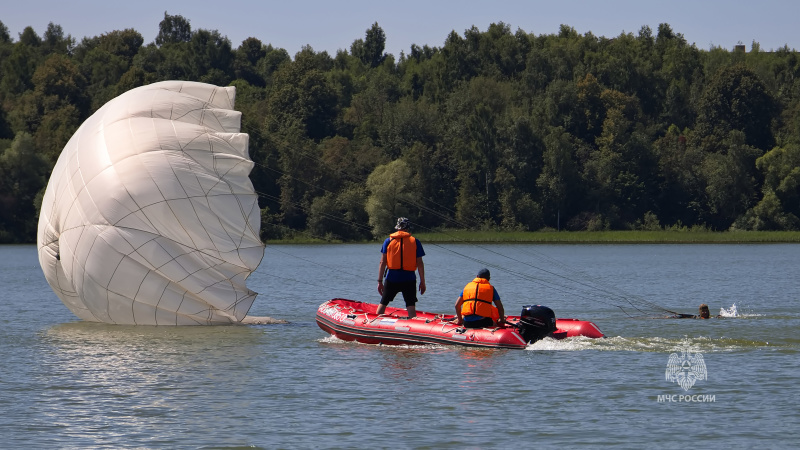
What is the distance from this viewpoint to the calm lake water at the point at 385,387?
15.9m

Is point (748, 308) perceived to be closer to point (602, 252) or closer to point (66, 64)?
point (602, 252)

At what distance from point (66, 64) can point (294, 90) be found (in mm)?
20118

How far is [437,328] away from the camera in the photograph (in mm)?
22547

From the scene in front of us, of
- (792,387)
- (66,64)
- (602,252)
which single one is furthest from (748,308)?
(66,64)

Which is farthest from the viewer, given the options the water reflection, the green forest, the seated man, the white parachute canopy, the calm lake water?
the green forest

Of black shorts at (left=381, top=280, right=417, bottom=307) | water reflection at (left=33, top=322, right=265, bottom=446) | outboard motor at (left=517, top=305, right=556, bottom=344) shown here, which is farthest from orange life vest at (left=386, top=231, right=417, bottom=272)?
water reflection at (left=33, top=322, right=265, bottom=446)

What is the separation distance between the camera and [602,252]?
76.6 metres

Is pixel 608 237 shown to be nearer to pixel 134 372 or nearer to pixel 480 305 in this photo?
pixel 480 305

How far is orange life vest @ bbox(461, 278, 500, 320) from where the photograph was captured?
2198 centimetres

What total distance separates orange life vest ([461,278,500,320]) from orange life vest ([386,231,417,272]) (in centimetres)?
133

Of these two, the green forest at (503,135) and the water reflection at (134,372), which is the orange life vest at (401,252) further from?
the green forest at (503,135)

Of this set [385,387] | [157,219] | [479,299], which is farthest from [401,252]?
[157,219]

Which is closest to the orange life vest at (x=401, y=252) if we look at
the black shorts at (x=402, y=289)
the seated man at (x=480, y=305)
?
the black shorts at (x=402, y=289)

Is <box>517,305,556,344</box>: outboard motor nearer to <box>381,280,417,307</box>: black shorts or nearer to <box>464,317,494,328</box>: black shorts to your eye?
<box>464,317,494,328</box>: black shorts
